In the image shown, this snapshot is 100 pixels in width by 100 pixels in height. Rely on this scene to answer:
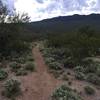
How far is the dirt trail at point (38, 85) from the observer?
15.6 meters

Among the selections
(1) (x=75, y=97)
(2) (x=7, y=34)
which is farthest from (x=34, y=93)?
(2) (x=7, y=34)

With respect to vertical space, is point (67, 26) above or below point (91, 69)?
above

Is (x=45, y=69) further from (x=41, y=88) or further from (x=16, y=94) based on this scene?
(x=16, y=94)

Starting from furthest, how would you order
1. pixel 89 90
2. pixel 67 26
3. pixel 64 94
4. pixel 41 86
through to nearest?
pixel 67 26, pixel 41 86, pixel 89 90, pixel 64 94

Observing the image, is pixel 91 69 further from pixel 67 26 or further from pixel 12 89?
pixel 67 26

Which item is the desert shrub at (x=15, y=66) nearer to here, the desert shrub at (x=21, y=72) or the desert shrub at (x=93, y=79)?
the desert shrub at (x=21, y=72)

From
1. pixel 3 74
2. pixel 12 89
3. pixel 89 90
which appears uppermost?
pixel 3 74

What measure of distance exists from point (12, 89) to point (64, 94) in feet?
10.2

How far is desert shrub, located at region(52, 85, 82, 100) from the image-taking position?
15156 millimetres

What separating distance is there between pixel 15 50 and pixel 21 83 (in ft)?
42.0

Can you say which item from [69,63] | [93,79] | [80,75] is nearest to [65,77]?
[80,75]

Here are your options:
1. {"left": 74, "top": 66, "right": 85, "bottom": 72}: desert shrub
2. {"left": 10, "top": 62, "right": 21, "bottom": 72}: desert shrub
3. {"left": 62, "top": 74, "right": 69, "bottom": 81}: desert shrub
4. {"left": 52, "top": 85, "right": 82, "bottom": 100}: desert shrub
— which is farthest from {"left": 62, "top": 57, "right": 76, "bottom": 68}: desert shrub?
{"left": 52, "top": 85, "right": 82, "bottom": 100}: desert shrub

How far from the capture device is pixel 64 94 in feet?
51.1

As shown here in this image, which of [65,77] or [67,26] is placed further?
[67,26]
